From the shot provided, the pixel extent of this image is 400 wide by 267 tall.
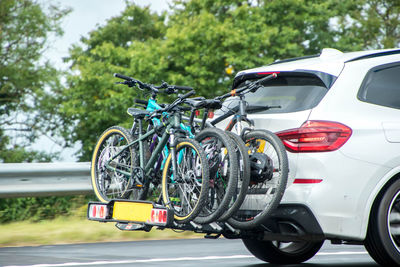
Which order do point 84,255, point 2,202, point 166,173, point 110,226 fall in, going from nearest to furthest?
point 166,173 → point 84,255 → point 110,226 → point 2,202

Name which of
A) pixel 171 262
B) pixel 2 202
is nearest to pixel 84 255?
pixel 171 262

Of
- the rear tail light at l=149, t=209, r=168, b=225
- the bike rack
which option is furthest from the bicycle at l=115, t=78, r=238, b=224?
the rear tail light at l=149, t=209, r=168, b=225

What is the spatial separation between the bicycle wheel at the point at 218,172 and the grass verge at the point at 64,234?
346 centimetres

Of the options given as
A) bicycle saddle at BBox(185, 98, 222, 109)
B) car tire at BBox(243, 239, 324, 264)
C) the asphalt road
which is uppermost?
bicycle saddle at BBox(185, 98, 222, 109)

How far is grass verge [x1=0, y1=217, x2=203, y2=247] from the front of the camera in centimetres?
847

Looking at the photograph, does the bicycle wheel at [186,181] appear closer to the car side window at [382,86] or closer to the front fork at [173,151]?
the front fork at [173,151]

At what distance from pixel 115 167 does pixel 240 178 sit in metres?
1.60

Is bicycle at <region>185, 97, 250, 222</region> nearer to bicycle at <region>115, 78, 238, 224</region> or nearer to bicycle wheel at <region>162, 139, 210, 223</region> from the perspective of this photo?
bicycle at <region>115, 78, 238, 224</region>

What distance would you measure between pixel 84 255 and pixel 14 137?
28361 mm

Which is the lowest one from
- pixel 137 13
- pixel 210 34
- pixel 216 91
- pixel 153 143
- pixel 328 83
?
pixel 153 143

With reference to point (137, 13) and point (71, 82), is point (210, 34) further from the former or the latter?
point (137, 13)

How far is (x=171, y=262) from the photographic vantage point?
6613mm

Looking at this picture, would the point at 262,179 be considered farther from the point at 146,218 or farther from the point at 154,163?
the point at 154,163

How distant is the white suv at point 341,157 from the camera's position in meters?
5.26
